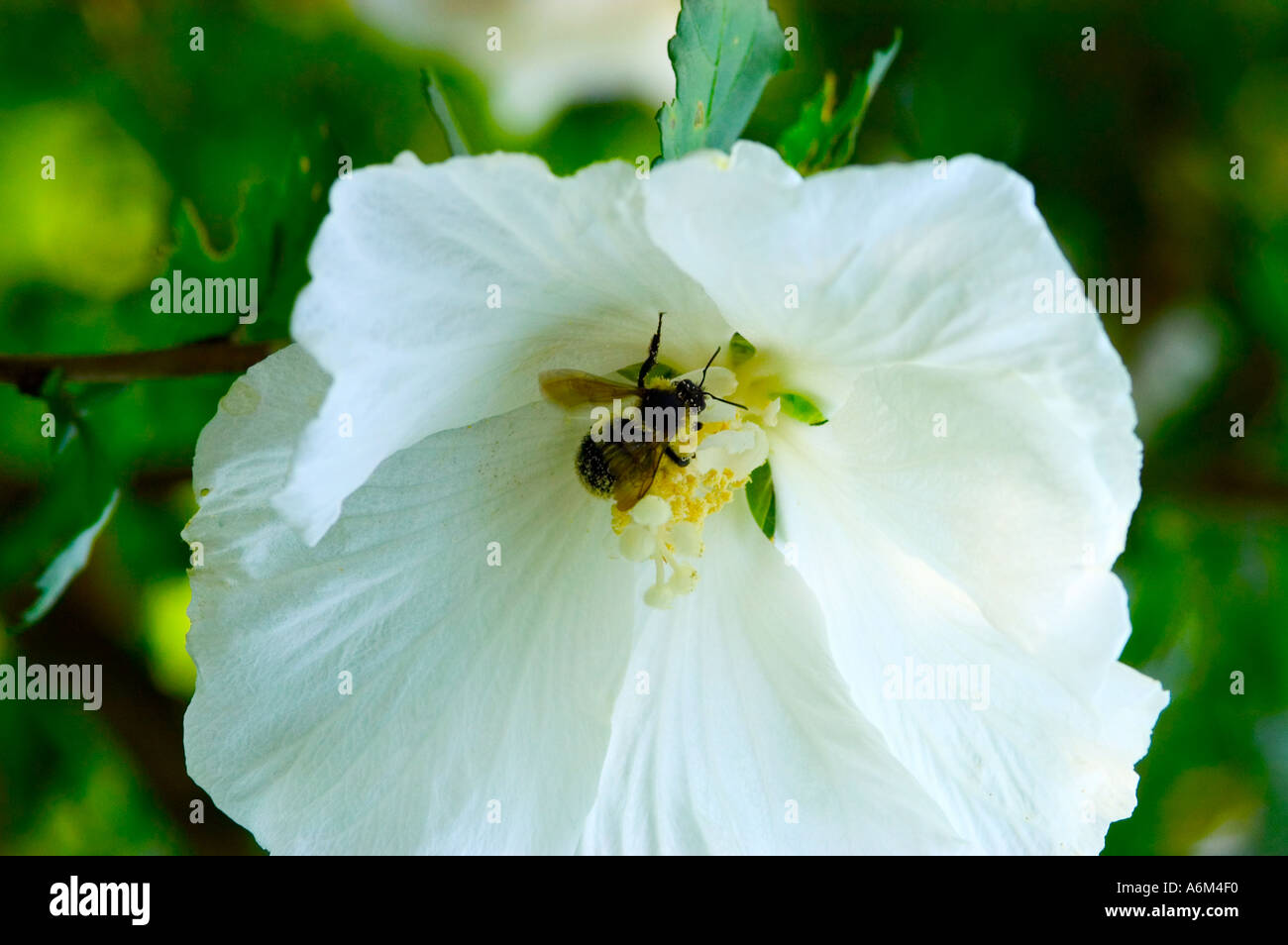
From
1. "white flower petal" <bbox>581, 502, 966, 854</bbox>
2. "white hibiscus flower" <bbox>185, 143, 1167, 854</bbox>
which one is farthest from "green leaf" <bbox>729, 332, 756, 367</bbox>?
"white flower petal" <bbox>581, 502, 966, 854</bbox>

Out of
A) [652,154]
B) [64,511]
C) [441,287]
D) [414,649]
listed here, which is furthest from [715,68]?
[652,154]

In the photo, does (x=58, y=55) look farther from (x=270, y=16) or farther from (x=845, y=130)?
(x=845, y=130)

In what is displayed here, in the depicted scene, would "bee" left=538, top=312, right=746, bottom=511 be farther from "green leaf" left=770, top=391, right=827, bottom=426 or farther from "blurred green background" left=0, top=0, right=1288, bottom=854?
"blurred green background" left=0, top=0, right=1288, bottom=854

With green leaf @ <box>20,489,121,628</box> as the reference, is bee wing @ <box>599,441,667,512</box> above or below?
above

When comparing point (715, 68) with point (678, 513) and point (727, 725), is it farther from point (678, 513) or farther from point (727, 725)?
point (727, 725)

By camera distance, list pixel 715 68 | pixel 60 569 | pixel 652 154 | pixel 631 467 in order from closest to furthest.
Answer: pixel 715 68 → pixel 631 467 → pixel 60 569 → pixel 652 154

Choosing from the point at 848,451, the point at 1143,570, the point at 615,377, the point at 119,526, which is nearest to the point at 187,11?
the point at 119,526
